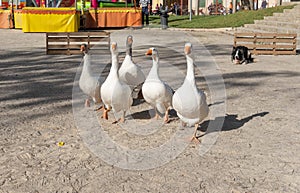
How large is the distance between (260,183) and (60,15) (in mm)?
→ 21886

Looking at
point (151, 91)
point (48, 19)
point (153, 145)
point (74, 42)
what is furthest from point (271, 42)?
point (48, 19)

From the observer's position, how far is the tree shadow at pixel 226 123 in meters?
6.44

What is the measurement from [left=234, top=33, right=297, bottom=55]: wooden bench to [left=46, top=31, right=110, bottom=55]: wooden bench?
18.5ft

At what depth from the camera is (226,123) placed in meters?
6.77

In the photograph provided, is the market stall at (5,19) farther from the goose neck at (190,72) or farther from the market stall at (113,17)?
the goose neck at (190,72)

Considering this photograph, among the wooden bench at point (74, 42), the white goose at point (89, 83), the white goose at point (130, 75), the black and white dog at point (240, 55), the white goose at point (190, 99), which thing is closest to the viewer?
the white goose at point (190, 99)

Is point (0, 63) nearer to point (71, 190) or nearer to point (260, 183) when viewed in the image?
point (71, 190)

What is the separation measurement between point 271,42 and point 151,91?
1107 cm

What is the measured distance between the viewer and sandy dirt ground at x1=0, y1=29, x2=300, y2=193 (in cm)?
451

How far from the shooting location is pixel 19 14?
27484mm

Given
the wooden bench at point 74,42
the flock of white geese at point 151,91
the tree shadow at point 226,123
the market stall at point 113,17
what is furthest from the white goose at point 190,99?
the market stall at point 113,17

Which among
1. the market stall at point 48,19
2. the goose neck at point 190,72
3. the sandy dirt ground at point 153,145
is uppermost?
the market stall at point 48,19

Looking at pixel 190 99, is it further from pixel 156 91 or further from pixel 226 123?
pixel 226 123

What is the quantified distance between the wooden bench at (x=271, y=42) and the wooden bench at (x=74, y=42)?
18.5ft
